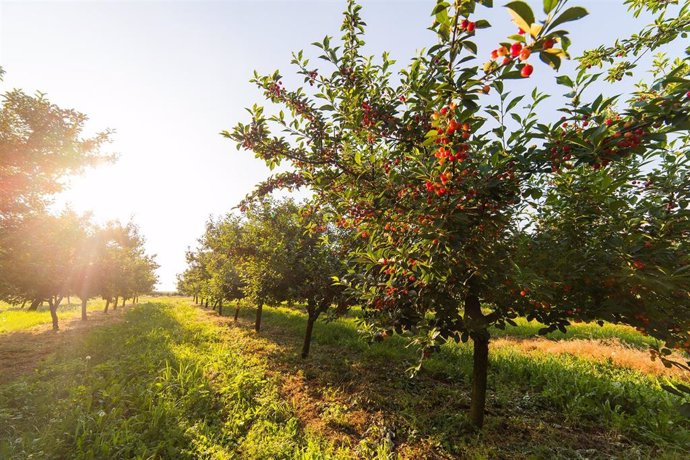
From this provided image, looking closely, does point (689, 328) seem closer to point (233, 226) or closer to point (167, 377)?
point (167, 377)

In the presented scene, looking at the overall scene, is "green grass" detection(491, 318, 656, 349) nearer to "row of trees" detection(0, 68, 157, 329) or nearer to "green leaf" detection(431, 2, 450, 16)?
"green leaf" detection(431, 2, 450, 16)

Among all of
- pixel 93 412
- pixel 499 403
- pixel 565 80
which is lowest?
pixel 93 412

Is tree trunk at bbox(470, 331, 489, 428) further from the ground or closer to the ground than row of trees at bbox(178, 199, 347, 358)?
closer to the ground

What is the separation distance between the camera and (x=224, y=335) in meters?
12.3

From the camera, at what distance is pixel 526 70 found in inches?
61.9

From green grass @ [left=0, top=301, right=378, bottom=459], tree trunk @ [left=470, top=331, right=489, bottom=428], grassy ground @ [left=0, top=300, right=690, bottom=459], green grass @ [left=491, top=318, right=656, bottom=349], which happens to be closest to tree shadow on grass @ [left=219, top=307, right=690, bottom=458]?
grassy ground @ [left=0, top=300, right=690, bottom=459]

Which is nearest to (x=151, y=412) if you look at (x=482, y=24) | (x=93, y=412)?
(x=93, y=412)

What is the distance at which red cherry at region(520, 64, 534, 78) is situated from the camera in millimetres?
1557

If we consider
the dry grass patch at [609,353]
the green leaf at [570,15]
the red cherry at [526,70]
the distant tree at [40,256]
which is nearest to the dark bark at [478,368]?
the red cherry at [526,70]

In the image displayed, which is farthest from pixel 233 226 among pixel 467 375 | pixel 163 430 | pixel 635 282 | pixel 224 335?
pixel 635 282

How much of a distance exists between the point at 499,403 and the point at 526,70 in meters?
6.42

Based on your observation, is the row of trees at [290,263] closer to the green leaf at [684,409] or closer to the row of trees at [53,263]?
Result: the green leaf at [684,409]

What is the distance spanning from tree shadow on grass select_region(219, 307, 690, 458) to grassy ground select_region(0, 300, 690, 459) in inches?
1.0

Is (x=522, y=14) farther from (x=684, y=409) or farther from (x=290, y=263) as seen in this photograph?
(x=290, y=263)
